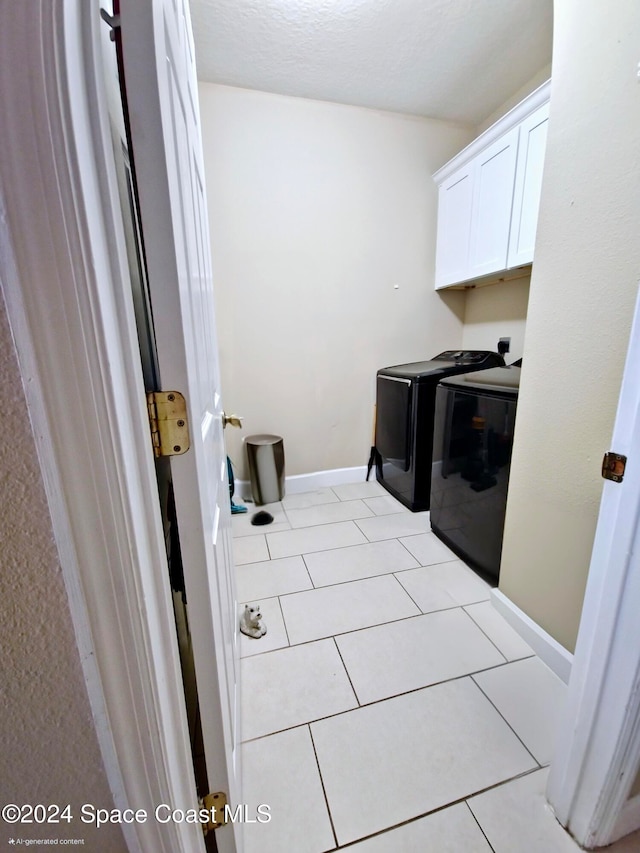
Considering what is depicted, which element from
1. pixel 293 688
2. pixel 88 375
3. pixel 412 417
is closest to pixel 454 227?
pixel 412 417

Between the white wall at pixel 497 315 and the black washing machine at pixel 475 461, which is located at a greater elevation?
the white wall at pixel 497 315

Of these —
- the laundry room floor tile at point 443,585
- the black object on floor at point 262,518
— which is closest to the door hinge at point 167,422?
the laundry room floor tile at point 443,585

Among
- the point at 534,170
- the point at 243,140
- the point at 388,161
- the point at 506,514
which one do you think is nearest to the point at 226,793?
the point at 506,514

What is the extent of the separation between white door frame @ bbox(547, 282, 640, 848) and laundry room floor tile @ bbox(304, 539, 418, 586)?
985 millimetres

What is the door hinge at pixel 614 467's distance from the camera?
26.0 inches

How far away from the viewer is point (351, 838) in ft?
2.73

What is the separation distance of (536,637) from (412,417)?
129 centimetres

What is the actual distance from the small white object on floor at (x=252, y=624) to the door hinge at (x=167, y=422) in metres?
1.21

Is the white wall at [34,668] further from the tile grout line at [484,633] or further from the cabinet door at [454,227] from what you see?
the cabinet door at [454,227]

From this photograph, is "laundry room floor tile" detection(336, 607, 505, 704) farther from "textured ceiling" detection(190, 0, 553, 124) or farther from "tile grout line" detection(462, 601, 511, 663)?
"textured ceiling" detection(190, 0, 553, 124)

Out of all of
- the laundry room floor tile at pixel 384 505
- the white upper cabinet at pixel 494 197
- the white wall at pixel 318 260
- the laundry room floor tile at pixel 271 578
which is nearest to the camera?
the laundry room floor tile at pixel 271 578

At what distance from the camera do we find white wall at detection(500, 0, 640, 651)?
0.88m

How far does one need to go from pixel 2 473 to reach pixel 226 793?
30.0 inches

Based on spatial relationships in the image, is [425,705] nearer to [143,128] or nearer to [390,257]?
[143,128]
